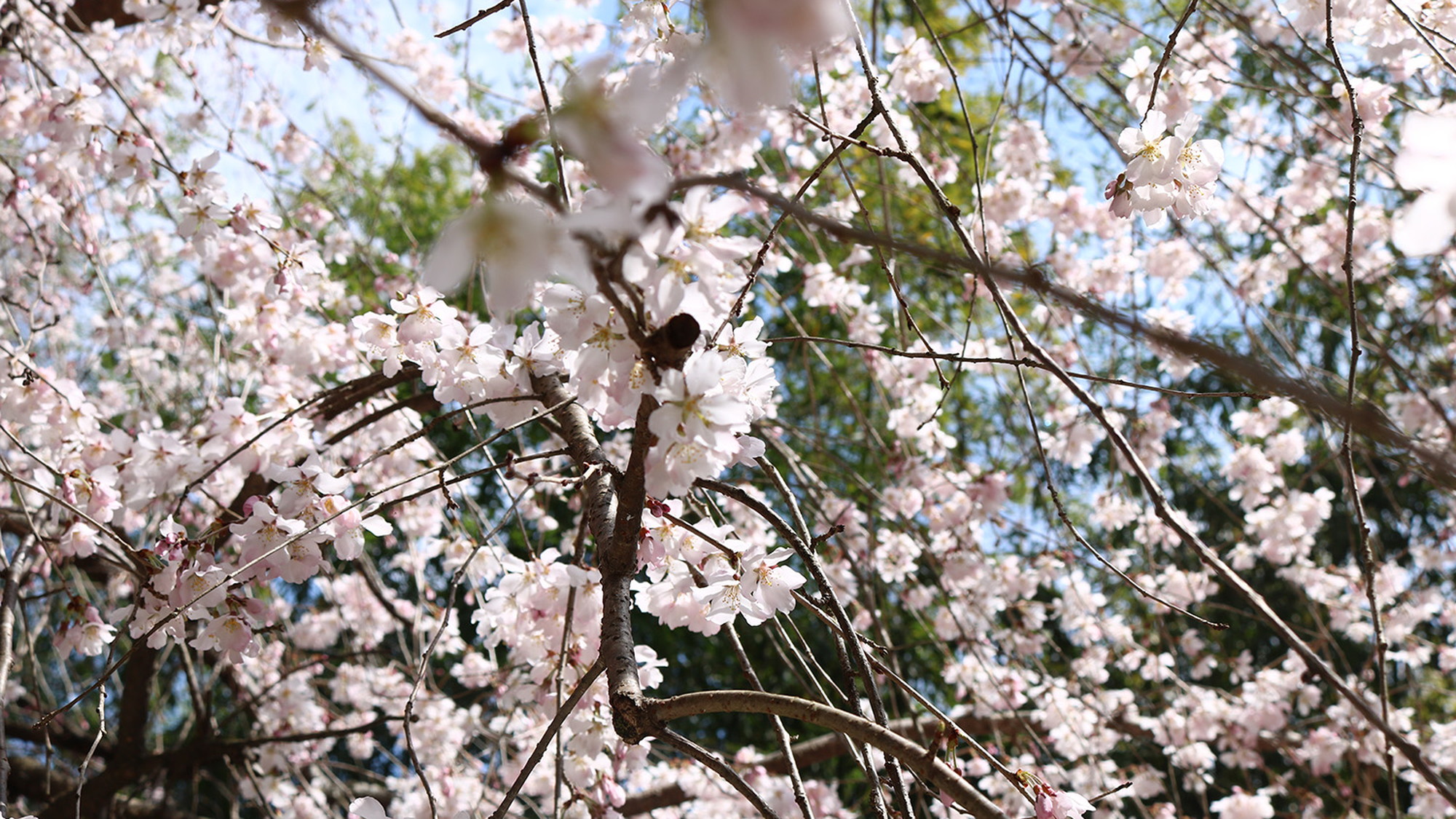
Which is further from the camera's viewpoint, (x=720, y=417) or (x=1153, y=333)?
(x=720, y=417)

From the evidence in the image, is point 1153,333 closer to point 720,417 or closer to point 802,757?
point 720,417

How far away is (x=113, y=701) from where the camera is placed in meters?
4.73

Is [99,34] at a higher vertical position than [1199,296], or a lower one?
lower

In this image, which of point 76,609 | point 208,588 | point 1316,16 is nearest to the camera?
point 208,588

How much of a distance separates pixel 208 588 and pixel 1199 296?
12.8 feet

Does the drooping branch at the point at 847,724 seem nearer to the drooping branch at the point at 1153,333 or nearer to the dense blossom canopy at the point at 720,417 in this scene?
the dense blossom canopy at the point at 720,417

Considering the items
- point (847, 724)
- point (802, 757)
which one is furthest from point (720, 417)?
point (802, 757)

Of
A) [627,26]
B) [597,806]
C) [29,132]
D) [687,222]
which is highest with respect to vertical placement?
[29,132]

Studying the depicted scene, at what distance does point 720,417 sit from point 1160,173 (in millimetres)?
723

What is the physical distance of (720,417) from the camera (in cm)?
79

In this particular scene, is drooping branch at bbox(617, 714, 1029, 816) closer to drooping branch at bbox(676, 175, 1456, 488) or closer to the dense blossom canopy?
the dense blossom canopy

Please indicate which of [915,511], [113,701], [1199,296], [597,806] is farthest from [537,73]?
[113,701]

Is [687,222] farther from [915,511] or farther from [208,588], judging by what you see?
[915,511]

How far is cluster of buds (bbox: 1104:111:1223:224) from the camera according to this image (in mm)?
1204
